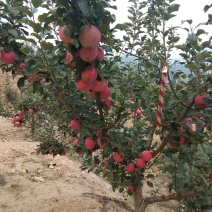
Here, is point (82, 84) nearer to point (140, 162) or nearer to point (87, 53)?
point (87, 53)

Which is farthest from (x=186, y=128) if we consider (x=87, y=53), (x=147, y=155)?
(x=87, y=53)

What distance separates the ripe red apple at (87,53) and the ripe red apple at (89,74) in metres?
0.08

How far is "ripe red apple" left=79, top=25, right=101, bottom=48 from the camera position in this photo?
1.16m

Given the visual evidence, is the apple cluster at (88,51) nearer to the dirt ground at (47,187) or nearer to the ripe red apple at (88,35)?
the ripe red apple at (88,35)

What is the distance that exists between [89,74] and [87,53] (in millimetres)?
125

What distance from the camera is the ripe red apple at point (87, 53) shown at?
1.23 m

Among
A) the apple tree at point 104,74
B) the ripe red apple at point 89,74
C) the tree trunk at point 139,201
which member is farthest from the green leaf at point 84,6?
the tree trunk at point 139,201

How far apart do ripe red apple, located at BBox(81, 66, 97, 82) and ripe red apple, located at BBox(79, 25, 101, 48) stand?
0.16 metres

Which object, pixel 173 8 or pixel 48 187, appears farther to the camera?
pixel 48 187

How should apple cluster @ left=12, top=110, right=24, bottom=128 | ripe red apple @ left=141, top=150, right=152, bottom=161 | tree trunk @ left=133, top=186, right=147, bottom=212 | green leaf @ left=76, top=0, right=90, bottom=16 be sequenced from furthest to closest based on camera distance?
1. apple cluster @ left=12, top=110, right=24, bottom=128
2. tree trunk @ left=133, top=186, right=147, bottom=212
3. ripe red apple @ left=141, top=150, right=152, bottom=161
4. green leaf @ left=76, top=0, right=90, bottom=16

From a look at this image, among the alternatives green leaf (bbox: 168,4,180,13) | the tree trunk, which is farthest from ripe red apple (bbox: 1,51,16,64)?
the tree trunk

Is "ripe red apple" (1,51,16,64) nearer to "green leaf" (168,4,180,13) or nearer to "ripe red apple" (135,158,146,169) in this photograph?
"green leaf" (168,4,180,13)

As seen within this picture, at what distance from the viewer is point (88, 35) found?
116 centimetres

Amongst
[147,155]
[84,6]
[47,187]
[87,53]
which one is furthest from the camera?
[47,187]
